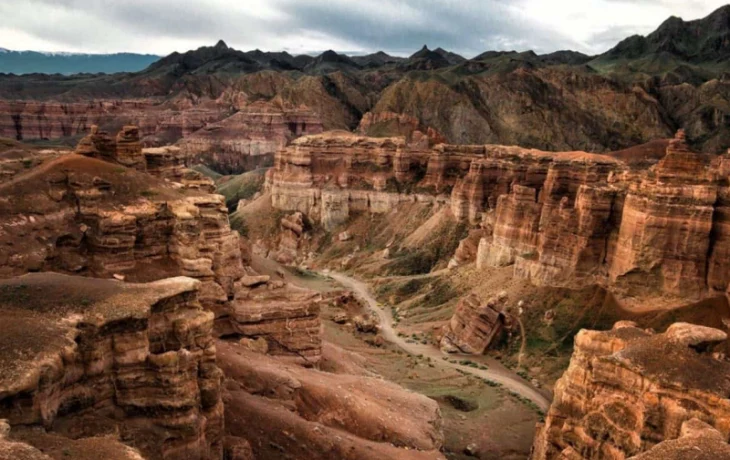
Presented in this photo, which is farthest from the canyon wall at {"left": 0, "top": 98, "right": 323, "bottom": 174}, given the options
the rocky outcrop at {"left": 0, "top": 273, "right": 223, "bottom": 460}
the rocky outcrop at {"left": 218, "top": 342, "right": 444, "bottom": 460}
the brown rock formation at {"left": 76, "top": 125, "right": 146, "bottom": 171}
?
the rocky outcrop at {"left": 0, "top": 273, "right": 223, "bottom": 460}

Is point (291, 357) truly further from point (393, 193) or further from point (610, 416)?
point (393, 193)

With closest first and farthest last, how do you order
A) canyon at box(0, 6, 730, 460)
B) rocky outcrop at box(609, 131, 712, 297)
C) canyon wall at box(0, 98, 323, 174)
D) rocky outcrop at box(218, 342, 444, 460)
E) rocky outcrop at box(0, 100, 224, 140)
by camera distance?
canyon at box(0, 6, 730, 460)
rocky outcrop at box(218, 342, 444, 460)
rocky outcrop at box(609, 131, 712, 297)
canyon wall at box(0, 98, 323, 174)
rocky outcrop at box(0, 100, 224, 140)

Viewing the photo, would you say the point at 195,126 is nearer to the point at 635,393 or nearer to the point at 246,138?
the point at 246,138

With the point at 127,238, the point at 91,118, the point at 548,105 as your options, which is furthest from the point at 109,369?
the point at 91,118

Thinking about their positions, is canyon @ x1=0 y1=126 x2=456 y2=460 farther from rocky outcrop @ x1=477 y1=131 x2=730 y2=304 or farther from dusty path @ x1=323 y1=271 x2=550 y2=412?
rocky outcrop @ x1=477 y1=131 x2=730 y2=304

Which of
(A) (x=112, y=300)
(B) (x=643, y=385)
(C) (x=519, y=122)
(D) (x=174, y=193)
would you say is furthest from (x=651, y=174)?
(C) (x=519, y=122)

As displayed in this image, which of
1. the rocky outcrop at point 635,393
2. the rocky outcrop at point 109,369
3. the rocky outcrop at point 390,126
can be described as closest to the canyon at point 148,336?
the rocky outcrop at point 109,369
